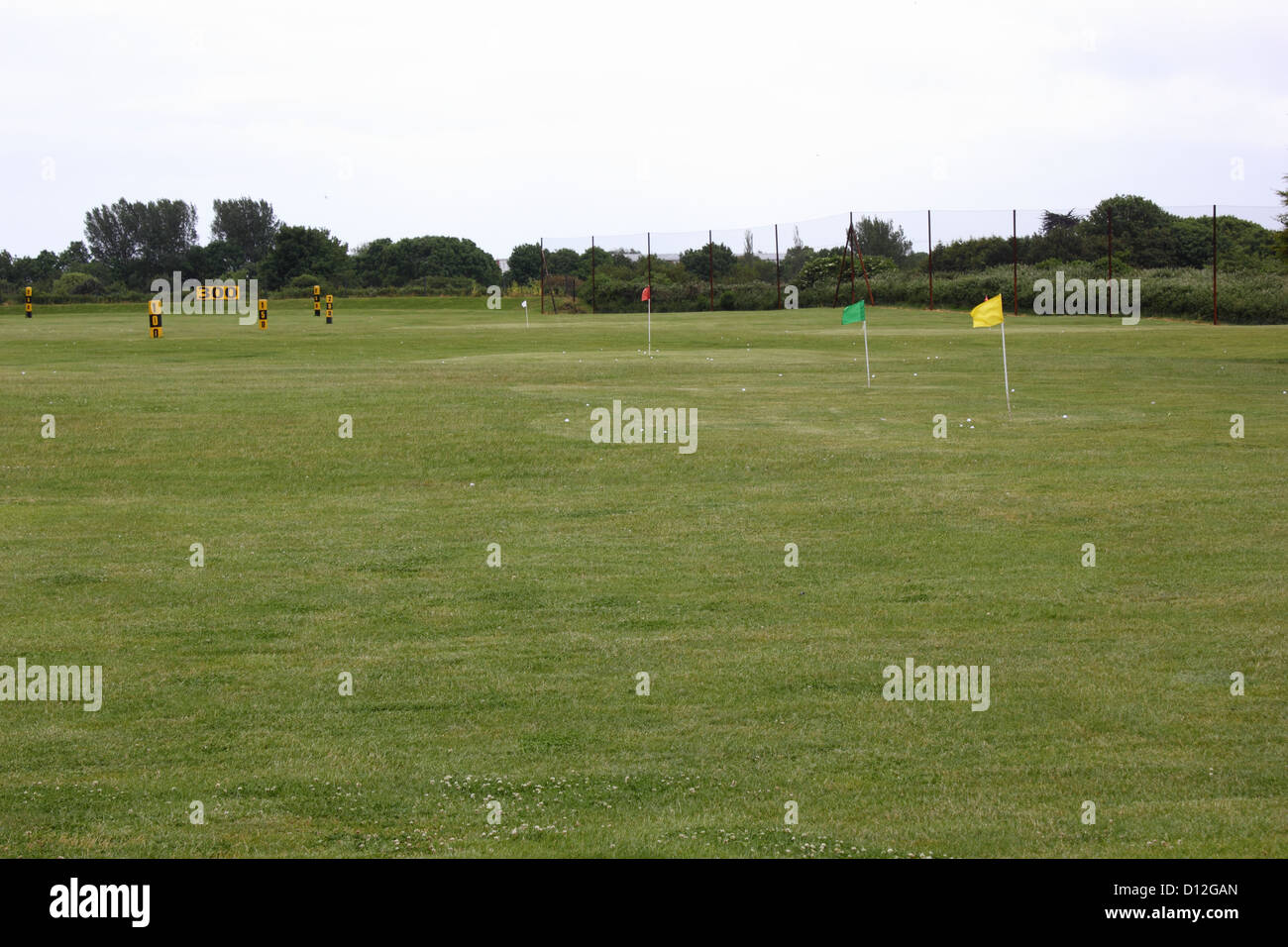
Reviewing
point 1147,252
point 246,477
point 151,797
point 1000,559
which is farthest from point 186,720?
point 1147,252

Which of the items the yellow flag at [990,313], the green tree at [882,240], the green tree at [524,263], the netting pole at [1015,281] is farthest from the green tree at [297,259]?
the yellow flag at [990,313]

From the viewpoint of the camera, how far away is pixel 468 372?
3120 centimetres

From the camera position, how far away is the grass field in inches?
305

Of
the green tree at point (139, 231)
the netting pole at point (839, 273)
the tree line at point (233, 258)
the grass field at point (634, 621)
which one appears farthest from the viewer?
the green tree at point (139, 231)

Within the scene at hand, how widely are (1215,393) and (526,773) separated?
2452 centimetres

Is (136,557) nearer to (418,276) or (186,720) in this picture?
(186,720)

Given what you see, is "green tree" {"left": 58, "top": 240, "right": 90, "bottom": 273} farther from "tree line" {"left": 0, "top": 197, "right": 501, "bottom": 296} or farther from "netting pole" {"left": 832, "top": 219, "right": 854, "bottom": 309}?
"netting pole" {"left": 832, "top": 219, "right": 854, "bottom": 309}

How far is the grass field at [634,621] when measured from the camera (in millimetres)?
7750

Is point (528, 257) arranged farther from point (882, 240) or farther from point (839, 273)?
point (839, 273)

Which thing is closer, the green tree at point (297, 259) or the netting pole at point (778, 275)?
the netting pole at point (778, 275)

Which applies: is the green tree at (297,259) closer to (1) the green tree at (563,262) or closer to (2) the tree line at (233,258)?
(2) the tree line at (233,258)

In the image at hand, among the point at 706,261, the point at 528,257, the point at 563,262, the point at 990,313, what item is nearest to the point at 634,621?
the point at 990,313

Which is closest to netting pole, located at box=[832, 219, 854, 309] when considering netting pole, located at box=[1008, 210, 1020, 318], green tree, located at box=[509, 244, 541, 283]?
netting pole, located at box=[1008, 210, 1020, 318]

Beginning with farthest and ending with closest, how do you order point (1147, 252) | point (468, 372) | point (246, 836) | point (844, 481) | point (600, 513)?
point (1147, 252)
point (468, 372)
point (844, 481)
point (600, 513)
point (246, 836)
